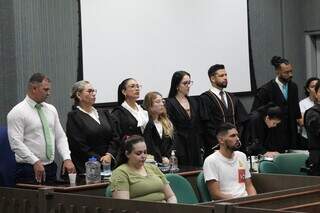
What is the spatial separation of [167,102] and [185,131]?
34cm

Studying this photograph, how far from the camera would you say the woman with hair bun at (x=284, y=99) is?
8234 mm

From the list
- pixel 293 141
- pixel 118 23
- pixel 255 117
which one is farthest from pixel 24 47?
pixel 293 141

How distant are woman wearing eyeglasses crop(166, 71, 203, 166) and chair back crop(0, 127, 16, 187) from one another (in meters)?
1.73

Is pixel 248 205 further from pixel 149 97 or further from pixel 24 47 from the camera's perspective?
pixel 24 47

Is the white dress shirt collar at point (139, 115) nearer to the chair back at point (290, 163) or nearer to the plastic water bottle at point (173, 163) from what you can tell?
the plastic water bottle at point (173, 163)

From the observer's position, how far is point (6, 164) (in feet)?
19.3

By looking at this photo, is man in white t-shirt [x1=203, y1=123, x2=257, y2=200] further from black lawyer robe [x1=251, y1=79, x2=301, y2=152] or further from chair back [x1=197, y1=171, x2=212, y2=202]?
black lawyer robe [x1=251, y1=79, x2=301, y2=152]

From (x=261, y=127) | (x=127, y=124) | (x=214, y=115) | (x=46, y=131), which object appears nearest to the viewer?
(x=46, y=131)

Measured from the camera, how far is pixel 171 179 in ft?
17.8

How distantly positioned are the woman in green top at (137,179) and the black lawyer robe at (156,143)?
125 cm

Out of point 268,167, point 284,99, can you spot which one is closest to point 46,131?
A: point 268,167

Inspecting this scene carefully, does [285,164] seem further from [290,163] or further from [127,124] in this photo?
[127,124]

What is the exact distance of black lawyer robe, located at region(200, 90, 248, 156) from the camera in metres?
7.39

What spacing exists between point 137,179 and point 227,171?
0.82 meters
